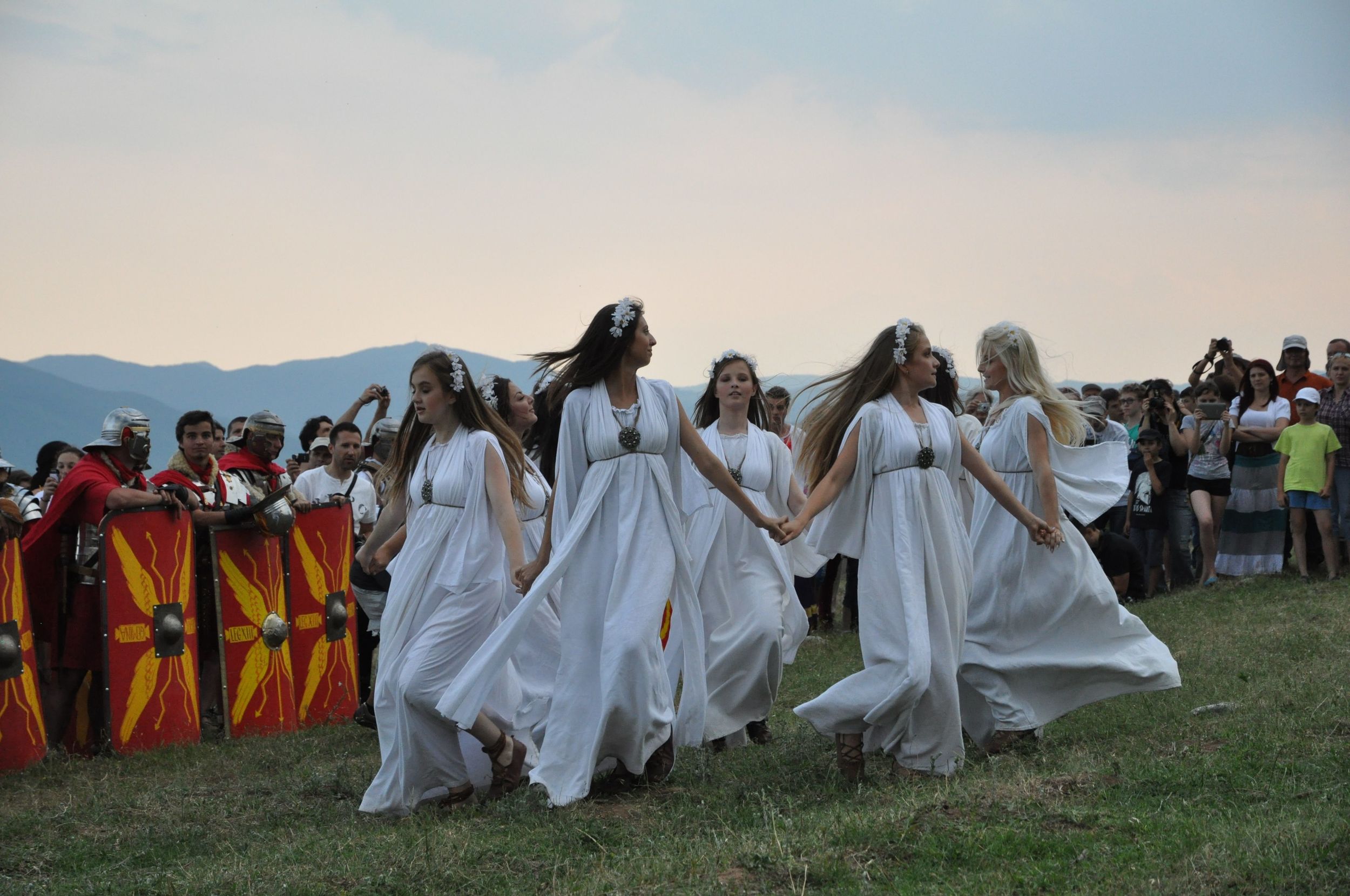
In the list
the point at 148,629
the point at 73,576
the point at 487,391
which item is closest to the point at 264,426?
the point at 73,576

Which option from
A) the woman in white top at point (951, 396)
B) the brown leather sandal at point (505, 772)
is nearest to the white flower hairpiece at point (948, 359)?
the woman in white top at point (951, 396)

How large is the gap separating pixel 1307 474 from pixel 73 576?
10257mm

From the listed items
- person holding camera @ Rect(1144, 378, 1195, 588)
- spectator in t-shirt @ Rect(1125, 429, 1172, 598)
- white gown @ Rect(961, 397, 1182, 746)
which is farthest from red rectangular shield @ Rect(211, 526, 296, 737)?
person holding camera @ Rect(1144, 378, 1195, 588)

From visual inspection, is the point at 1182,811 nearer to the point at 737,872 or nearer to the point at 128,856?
the point at 737,872

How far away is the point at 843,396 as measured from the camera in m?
6.93

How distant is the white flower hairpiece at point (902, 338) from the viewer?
669cm

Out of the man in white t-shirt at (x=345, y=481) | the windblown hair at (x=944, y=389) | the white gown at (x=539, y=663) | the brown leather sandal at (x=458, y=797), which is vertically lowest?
the brown leather sandal at (x=458, y=797)

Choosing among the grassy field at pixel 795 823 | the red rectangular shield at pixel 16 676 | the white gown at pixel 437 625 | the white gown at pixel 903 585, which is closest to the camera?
the grassy field at pixel 795 823

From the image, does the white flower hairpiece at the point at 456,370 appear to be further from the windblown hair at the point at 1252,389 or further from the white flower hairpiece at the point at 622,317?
the windblown hair at the point at 1252,389

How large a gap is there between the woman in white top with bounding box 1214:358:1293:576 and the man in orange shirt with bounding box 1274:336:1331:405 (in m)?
0.14

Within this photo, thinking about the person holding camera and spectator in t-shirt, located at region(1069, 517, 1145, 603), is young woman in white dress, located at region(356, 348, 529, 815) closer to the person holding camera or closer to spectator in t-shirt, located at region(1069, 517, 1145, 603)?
spectator in t-shirt, located at region(1069, 517, 1145, 603)

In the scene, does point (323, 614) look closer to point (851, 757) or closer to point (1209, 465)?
point (851, 757)

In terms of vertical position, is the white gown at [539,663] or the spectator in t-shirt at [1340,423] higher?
the spectator in t-shirt at [1340,423]

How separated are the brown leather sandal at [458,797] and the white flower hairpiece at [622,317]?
2.24 metres
